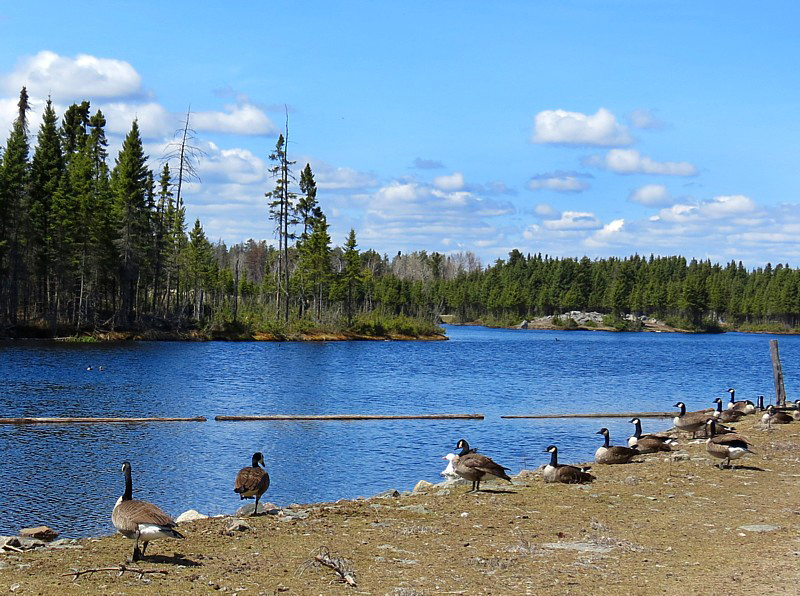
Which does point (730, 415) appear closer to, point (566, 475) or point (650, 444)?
point (650, 444)

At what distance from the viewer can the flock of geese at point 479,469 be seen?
34.8ft

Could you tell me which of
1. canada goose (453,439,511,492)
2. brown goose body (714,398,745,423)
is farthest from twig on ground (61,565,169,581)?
brown goose body (714,398,745,423)

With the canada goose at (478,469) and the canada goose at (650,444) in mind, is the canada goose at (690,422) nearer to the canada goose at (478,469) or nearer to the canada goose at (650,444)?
the canada goose at (650,444)

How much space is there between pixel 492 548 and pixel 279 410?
26.4 meters

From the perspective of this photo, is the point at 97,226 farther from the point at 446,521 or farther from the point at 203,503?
the point at 446,521

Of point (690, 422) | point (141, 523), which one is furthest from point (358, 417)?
point (141, 523)

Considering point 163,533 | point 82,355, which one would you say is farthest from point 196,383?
point 163,533

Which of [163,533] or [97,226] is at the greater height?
[97,226]

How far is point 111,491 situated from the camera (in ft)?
65.0

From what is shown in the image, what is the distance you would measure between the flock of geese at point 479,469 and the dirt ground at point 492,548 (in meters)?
0.46

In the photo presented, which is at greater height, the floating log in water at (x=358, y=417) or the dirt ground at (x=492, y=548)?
the dirt ground at (x=492, y=548)

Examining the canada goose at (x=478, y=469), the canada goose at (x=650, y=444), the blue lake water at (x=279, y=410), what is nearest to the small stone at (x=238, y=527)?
the blue lake water at (x=279, y=410)

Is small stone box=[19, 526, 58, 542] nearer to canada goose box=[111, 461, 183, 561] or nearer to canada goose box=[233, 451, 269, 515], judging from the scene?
canada goose box=[233, 451, 269, 515]

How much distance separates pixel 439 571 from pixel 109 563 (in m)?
4.57
